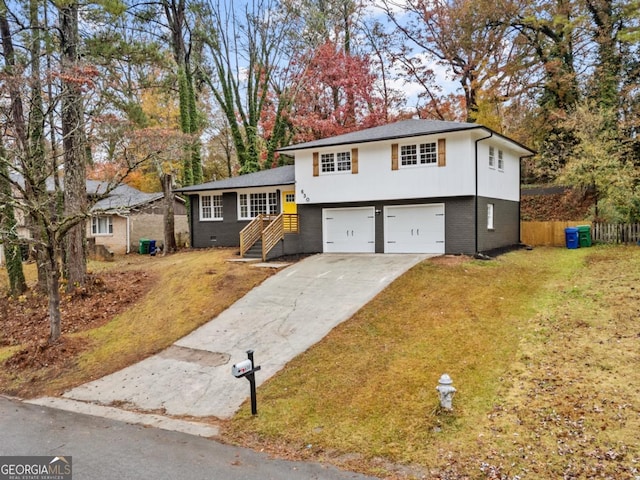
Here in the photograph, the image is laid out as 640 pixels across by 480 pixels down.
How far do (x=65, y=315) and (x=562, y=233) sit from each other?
65.5 ft

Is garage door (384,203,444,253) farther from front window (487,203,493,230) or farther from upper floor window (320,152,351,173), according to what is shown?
upper floor window (320,152,351,173)

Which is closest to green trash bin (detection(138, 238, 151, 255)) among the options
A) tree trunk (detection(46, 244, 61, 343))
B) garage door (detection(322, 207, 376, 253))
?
garage door (detection(322, 207, 376, 253))

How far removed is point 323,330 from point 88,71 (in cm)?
1007

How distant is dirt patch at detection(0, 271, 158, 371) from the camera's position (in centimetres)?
1046

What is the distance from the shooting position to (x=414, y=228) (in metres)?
16.9

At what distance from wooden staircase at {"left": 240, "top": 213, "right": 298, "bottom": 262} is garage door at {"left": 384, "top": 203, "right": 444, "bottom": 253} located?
4.18 metres

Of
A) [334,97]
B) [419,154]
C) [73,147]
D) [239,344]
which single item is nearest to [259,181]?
[419,154]

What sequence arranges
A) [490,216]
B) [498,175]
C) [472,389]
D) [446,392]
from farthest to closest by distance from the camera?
[498,175], [490,216], [472,389], [446,392]

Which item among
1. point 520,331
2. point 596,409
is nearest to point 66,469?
point 596,409

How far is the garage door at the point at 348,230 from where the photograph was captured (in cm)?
1788

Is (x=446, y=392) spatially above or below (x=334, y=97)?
below

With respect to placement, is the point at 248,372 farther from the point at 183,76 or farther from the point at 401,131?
the point at 183,76

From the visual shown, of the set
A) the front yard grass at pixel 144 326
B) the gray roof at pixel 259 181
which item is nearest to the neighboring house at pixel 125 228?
the gray roof at pixel 259 181

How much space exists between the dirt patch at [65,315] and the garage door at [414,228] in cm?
921
